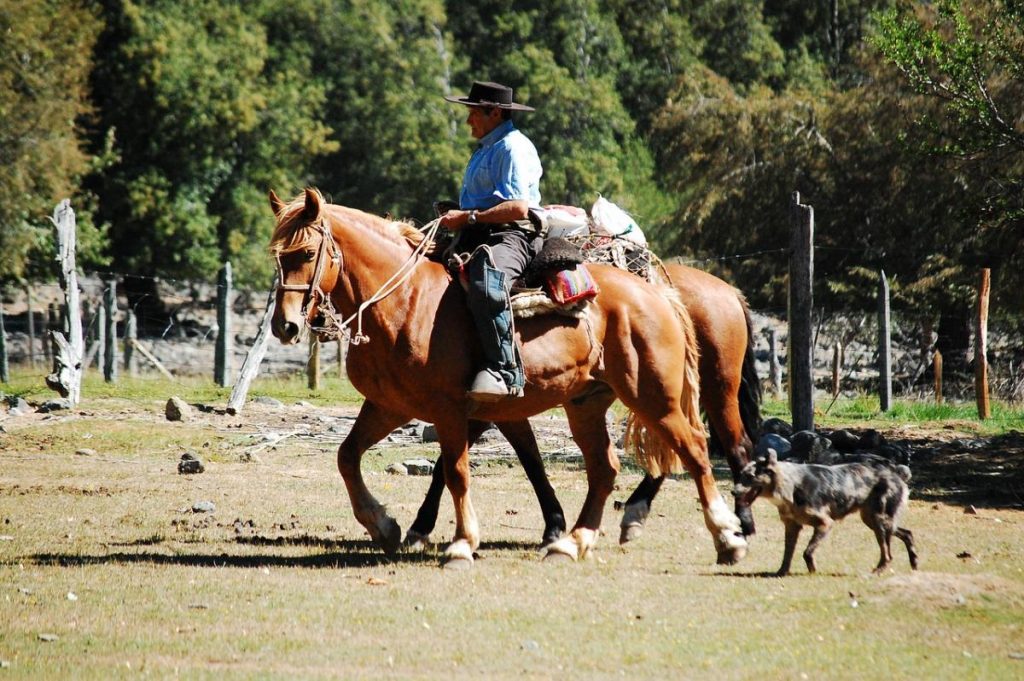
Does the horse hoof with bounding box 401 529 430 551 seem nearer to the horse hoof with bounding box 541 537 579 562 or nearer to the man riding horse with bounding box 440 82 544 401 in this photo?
A: the horse hoof with bounding box 541 537 579 562

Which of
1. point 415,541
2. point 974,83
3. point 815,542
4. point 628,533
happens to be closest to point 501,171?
point 415,541

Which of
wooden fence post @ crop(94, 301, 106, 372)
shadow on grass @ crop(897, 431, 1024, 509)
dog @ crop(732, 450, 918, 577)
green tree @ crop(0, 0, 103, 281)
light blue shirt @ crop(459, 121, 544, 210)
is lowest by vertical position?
shadow on grass @ crop(897, 431, 1024, 509)

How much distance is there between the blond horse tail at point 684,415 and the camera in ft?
33.7

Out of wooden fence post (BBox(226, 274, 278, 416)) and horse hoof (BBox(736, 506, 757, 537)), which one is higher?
wooden fence post (BBox(226, 274, 278, 416))

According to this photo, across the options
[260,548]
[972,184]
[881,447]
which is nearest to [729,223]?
[972,184]

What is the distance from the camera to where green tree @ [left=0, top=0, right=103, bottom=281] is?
1251 inches

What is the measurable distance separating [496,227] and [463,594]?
2.76m

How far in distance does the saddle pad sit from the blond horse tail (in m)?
0.99

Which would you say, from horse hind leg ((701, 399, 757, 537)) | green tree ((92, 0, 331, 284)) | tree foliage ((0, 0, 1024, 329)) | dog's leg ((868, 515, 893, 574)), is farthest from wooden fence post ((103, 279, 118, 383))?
dog's leg ((868, 515, 893, 574))

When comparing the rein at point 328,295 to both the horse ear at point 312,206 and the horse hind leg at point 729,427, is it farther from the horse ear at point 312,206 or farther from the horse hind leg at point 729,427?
the horse hind leg at point 729,427

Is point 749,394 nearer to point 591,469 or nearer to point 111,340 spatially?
point 591,469

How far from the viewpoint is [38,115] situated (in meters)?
32.6

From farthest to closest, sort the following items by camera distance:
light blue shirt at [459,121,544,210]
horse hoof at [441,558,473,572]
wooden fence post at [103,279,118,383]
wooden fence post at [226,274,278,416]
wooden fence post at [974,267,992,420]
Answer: wooden fence post at [103,279,118,383] → wooden fence post at [974,267,992,420] → wooden fence post at [226,274,278,416] → light blue shirt at [459,121,544,210] → horse hoof at [441,558,473,572]

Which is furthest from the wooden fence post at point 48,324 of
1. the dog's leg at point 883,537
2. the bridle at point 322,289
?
the dog's leg at point 883,537
